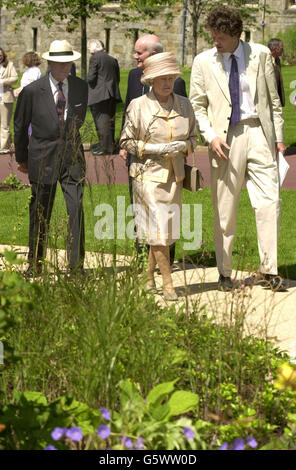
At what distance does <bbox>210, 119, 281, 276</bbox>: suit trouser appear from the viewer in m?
8.16

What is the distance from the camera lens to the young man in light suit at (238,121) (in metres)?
8.05

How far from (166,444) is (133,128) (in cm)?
430

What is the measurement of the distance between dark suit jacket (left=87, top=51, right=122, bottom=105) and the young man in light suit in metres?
10.2

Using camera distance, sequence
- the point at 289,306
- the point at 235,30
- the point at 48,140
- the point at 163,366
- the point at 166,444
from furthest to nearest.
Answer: the point at 48,140 < the point at 235,30 < the point at 289,306 < the point at 163,366 < the point at 166,444

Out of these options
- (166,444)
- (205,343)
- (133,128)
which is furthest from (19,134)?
(166,444)

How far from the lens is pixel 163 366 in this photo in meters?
4.70

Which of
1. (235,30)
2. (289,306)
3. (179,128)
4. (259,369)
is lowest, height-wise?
(289,306)

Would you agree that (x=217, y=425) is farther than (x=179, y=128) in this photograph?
No

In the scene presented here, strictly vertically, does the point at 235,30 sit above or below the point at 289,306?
above

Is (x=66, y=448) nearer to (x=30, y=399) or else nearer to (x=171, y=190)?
(x=30, y=399)

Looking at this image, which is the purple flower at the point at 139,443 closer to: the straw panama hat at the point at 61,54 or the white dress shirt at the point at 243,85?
the white dress shirt at the point at 243,85

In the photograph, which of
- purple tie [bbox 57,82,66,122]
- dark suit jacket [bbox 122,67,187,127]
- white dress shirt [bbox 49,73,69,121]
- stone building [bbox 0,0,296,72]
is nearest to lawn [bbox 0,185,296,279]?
purple tie [bbox 57,82,66,122]

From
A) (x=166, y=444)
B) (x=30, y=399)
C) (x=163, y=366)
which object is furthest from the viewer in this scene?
(x=163, y=366)

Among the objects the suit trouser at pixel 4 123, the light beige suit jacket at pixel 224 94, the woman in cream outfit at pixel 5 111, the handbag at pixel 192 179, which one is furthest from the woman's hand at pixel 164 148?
the suit trouser at pixel 4 123
